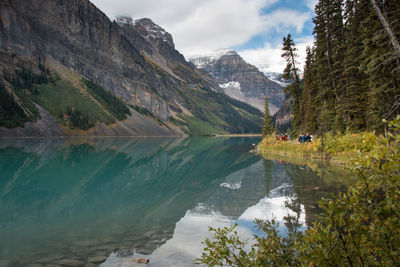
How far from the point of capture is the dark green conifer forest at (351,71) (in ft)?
69.6

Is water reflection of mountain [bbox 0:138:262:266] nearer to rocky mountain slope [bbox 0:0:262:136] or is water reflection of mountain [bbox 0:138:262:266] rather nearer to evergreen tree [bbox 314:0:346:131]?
evergreen tree [bbox 314:0:346:131]

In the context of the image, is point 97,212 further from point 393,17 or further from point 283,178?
point 393,17

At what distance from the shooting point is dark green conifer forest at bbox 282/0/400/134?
21219 mm

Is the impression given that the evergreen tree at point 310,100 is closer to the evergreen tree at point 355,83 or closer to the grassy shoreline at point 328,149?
the grassy shoreline at point 328,149

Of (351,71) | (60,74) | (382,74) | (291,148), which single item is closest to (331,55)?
(351,71)

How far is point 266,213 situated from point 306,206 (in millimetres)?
1937

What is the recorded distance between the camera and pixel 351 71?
30.1 meters

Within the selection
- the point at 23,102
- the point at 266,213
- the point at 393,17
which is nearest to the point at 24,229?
the point at 266,213

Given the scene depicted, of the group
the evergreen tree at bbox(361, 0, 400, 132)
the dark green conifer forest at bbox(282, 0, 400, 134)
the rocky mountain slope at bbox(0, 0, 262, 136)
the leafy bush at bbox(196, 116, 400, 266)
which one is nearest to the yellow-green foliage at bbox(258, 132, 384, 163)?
the dark green conifer forest at bbox(282, 0, 400, 134)

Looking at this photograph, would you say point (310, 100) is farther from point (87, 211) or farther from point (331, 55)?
point (87, 211)

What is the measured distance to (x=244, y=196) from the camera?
1697cm

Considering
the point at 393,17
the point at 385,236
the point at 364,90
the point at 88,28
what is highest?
the point at 88,28

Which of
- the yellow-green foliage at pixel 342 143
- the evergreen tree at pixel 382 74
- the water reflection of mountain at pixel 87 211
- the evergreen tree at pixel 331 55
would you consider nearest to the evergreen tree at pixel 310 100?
the evergreen tree at pixel 331 55

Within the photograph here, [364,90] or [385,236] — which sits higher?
[364,90]
